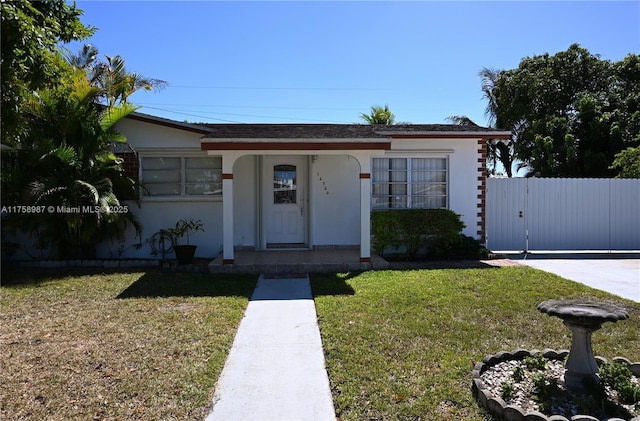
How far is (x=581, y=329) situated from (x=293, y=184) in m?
8.56

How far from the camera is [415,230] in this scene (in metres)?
10.6

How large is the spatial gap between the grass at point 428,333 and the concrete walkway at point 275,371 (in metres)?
0.17

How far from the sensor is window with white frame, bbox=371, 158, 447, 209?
11414 millimetres

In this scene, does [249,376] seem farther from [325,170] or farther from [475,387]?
[325,170]

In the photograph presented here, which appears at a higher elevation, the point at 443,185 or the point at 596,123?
the point at 596,123

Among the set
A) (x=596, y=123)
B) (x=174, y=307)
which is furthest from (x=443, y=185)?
(x=596, y=123)

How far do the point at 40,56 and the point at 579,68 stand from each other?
25.4 metres

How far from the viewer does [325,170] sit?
37.3ft

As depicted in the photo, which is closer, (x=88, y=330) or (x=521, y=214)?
(x=88, y=330)

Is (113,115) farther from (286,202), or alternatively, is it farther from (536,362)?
(536,362)

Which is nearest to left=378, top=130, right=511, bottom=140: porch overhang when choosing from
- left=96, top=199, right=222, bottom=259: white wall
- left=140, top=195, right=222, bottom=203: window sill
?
left=140, top=195, right=222, bottom=203: window sill

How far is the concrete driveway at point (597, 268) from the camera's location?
7988 millimetres

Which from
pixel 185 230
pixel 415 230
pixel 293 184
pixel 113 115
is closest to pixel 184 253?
pixel 185 230

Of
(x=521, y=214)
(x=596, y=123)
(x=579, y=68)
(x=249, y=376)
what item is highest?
(x=579, y=68)
